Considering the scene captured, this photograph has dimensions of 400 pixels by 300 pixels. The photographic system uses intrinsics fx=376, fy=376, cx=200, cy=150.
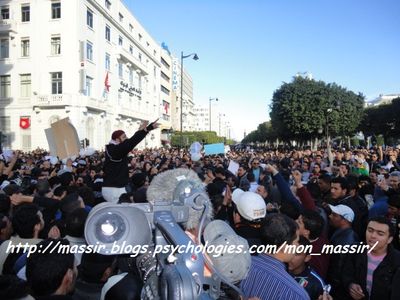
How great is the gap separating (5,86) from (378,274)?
35.5 metres

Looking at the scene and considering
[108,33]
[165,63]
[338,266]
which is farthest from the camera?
[165,63]

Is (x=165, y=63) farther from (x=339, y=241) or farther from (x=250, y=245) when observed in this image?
(x=250, y=245)

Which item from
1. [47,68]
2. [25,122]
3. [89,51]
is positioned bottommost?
[25,122]

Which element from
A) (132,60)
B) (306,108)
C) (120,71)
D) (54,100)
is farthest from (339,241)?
(132,60)

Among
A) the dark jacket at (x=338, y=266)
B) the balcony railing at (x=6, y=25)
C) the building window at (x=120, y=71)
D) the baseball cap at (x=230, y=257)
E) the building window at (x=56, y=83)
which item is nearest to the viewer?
the baseball cap at (x=230, y=257)

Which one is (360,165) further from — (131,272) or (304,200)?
(131,272)

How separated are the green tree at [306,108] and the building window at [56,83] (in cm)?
1998

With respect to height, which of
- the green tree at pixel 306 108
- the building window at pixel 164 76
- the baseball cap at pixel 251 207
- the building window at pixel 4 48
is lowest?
the baseball cap at pixel 251 207

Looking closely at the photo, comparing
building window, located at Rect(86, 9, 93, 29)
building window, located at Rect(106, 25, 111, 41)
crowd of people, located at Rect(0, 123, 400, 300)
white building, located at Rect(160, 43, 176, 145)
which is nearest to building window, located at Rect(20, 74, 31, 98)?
building window, located at Rect(86, 9, 93, 29)

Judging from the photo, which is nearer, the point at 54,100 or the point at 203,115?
the point at 54,100

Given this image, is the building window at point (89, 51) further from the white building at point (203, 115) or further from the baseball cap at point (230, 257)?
the white building at point (203, 115)

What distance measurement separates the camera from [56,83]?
31.8 m

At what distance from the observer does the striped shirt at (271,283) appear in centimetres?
223

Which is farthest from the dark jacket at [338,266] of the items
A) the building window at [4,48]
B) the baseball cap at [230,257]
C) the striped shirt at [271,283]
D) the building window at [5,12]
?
the building window at [5,12]
